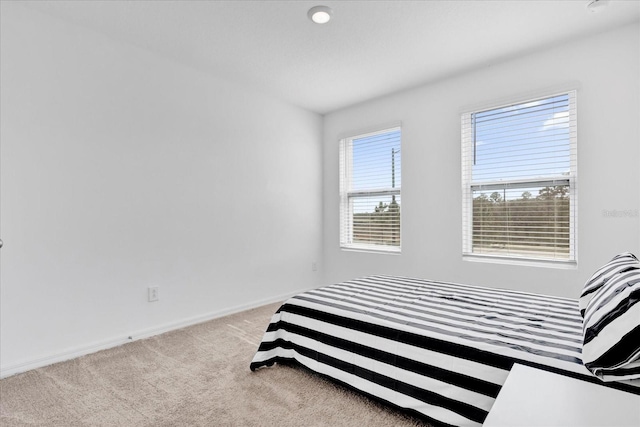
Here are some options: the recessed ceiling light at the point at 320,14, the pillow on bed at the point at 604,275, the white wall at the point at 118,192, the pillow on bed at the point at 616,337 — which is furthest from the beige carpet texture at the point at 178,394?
the recessed ceiling light at the point at 320,14

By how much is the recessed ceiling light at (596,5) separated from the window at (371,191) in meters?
1.87

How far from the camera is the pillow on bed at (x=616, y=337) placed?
41.6 inches

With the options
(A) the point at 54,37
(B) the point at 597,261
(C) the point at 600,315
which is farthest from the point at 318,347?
(A) the point at 54,37

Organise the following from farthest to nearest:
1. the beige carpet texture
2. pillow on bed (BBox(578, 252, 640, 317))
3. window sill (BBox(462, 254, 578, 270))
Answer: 1. window sill (BBox(462, 254, 578, 270))
2. the beige carpet texture
3. pillow on bed (BBox(578, 252, 640, 317))

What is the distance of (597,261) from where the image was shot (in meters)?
2.65

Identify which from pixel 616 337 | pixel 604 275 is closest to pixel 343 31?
pixel 604 275

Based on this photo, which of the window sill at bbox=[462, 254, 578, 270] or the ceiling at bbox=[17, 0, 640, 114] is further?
the window sill at bbox=[462, 254, 578, 270]

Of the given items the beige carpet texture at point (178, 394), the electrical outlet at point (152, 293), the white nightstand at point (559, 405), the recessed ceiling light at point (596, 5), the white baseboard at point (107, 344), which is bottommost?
the beige carpet texture at point (178, 394)

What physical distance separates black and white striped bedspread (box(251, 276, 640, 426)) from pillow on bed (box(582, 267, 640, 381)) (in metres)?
0.06

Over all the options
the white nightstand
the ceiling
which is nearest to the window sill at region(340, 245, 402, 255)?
the ceiling

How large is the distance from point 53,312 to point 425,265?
3.19 meters

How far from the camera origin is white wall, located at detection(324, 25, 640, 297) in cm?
254

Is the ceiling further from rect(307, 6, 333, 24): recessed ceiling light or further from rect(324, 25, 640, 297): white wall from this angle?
rect(324, 25, 640, 297): white wall

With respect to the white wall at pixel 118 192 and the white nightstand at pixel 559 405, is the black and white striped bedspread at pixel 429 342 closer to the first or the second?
the white nightstand at pixel 559 405
